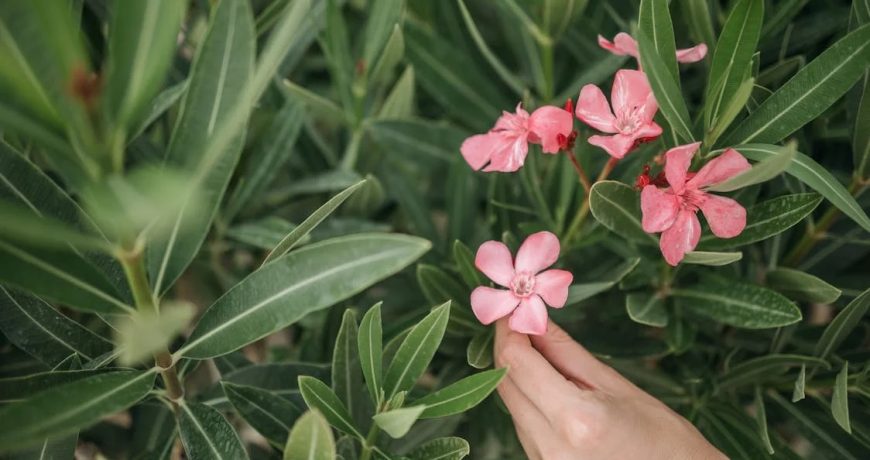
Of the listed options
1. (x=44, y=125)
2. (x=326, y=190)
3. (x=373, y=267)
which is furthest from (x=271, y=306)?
(x=326, y=190)

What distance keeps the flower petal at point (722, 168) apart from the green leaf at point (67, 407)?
0.52 m

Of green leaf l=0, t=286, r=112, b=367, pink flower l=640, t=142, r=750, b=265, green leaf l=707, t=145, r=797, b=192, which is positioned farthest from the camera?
green leaf l=0, t=286, r=112, b=367

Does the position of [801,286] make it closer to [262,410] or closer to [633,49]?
[633,49]

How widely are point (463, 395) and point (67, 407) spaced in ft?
1.08

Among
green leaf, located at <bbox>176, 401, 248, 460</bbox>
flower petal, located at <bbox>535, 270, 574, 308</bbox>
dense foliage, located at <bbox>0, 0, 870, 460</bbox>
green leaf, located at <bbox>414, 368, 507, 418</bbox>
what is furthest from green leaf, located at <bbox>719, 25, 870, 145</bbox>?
green leaf, located at <bbox>176, 401, 248, 460</bbox>

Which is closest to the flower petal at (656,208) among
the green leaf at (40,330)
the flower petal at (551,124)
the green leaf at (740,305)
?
the flower petal at (551,124)

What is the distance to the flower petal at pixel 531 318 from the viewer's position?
69 centimetres

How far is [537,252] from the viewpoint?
0.73 metres

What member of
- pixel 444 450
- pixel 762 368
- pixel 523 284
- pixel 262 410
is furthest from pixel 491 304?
pixel 762 368

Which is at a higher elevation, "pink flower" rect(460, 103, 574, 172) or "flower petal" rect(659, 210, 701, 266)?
"pink flower" rect(460, 103, 574, 172)

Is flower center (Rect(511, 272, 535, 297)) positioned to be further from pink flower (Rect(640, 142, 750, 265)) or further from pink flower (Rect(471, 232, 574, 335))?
pink flower (Rect(640, 142, 750, 265))

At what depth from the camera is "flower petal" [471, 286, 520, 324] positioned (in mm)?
713

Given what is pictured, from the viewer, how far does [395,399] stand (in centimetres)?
71

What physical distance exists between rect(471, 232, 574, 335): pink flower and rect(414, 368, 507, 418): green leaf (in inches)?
2.3
